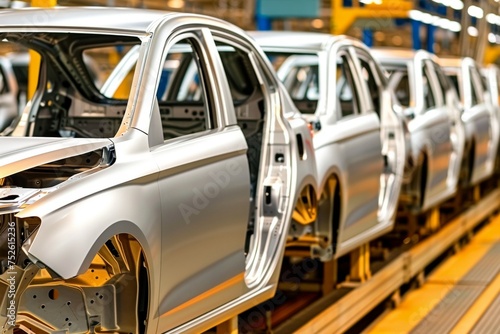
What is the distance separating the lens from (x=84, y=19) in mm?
5004

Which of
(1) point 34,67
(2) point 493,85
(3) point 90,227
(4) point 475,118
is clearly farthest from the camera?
(2) point 493,85

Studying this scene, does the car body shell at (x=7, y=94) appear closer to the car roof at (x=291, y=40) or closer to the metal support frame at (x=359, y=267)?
the car roof at (x=291, y=40)

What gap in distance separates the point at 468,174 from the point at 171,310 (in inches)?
326

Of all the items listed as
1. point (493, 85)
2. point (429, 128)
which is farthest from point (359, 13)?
point (429, 128)

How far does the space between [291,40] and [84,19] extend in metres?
2.78

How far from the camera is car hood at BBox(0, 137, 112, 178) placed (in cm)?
365

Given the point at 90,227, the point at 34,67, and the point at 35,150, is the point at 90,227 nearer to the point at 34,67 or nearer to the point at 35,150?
the point at 35,150

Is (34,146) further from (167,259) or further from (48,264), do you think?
(167,259)

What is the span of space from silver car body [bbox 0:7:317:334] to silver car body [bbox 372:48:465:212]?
3387mm

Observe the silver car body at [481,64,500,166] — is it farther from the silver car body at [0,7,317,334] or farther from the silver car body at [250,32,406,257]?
the silver car body at [0,7,317,334]

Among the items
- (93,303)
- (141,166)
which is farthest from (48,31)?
(93,303)

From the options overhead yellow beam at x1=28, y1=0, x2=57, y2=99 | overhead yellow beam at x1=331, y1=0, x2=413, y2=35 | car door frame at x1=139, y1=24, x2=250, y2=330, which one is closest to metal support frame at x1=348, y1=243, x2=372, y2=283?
overhead yellow beam at x1=28, y1=0, x2=57, y2=99

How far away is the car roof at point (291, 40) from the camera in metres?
7.45

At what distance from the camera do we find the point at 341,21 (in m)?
17.6
